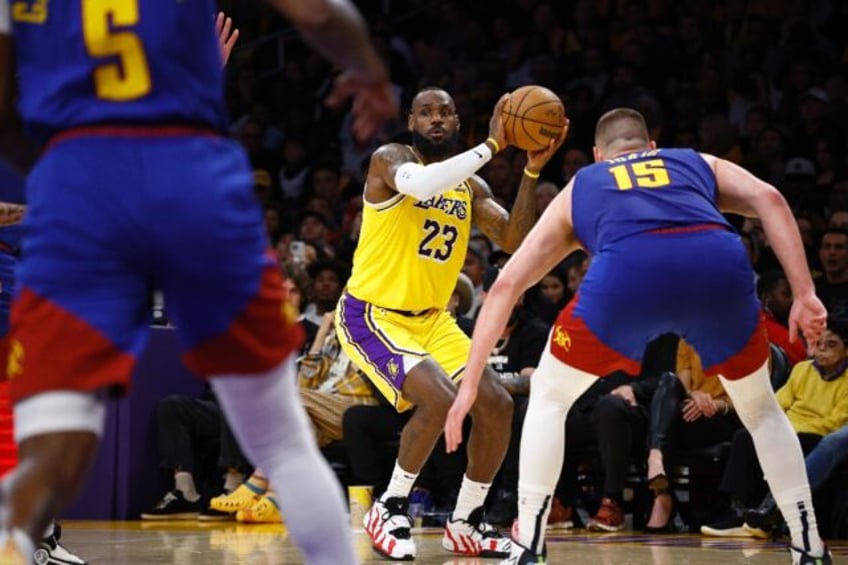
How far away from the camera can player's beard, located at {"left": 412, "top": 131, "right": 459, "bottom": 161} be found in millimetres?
7344

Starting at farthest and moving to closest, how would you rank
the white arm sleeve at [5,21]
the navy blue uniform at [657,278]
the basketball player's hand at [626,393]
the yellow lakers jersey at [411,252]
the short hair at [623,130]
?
the basketball player's hand at [626,393], the yellow lakers jersey at [411,252], the short hair at [623,130], the navy blue uniform at [657,278], the white arm sleeve at [5,21]

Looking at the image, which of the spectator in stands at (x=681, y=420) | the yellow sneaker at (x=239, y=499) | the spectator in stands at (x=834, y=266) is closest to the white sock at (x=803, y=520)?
the spectator in stands at (x=681, y=420)

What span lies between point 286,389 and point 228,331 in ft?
0.76

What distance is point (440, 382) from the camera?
270 inches

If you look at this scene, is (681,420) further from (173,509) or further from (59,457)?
(59,457)

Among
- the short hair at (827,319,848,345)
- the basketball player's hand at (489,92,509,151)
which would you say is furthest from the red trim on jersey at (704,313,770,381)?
the short hair at (827,319,848,345)

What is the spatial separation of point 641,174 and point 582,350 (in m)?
0.68

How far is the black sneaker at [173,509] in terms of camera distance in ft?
32.5

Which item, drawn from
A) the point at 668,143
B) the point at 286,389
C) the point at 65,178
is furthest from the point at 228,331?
the point at 668,143

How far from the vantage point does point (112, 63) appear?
307 centimetres

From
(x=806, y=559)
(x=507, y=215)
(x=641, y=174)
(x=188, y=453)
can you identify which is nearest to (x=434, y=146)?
(x=507, y=215)

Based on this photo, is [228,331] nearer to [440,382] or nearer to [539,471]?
[539,471]

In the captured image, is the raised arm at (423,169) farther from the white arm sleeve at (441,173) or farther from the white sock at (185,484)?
the white sock at (185,484)

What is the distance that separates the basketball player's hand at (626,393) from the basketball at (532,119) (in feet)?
8.99
